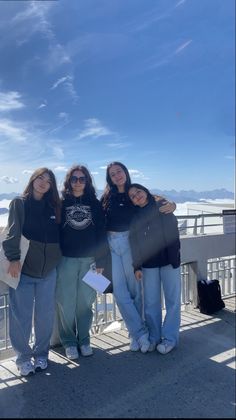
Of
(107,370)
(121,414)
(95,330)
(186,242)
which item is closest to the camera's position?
(121,414)

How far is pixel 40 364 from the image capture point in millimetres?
3318

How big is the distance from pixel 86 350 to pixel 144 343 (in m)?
0.58

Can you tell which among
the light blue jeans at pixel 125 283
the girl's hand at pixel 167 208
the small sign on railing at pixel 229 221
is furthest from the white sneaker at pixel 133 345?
the small sign on railing at pixel 229 221

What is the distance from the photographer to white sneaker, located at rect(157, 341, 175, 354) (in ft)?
11.8

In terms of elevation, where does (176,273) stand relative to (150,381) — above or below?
above

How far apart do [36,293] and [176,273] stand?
1.40 metres

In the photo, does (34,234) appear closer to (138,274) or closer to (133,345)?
(138,274)

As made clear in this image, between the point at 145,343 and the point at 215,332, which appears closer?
the point at 145,343

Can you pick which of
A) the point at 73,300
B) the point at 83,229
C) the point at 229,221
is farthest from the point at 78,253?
the point at 229,221

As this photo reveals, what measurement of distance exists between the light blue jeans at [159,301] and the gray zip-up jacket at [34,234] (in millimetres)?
1018

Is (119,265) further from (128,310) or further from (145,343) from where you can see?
(145,343)

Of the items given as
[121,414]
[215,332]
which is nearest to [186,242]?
[215,332]

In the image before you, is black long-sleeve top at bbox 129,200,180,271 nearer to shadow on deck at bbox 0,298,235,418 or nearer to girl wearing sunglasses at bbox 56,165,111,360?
girl wearing sunglasses at bbox 56,165,111,360

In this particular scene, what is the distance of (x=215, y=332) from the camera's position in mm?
4258
